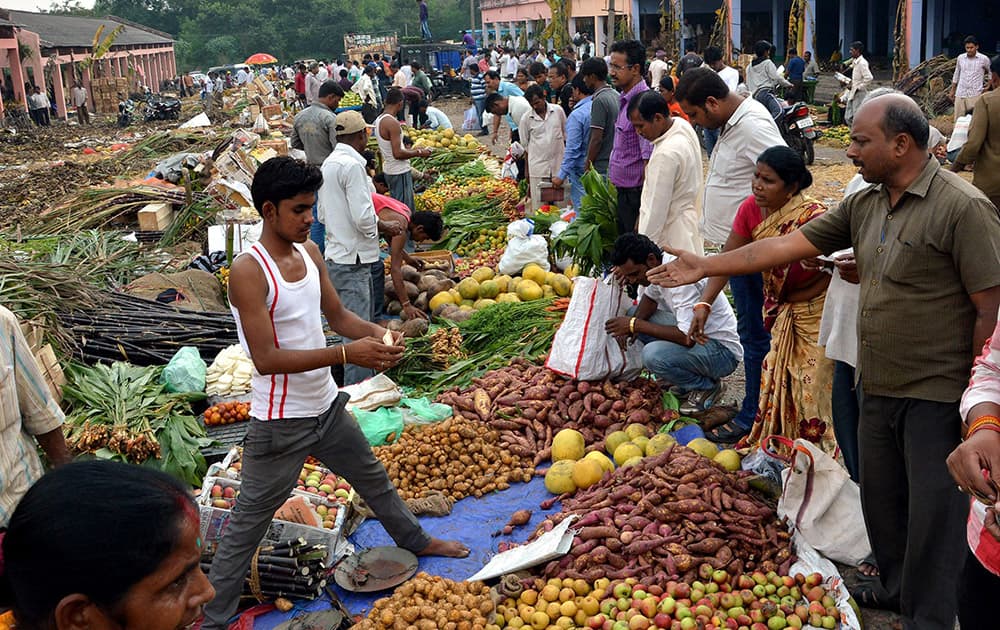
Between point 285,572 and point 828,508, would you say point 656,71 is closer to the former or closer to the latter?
point 828,508

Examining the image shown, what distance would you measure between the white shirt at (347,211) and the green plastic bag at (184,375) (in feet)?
3.83

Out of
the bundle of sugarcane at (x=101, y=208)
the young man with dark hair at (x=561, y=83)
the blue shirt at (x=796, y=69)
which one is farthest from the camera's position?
the blue shirt at (x=796, y=69)

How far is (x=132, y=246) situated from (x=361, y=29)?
59.5m

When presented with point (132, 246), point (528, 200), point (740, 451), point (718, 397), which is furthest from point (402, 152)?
point (740, 451)

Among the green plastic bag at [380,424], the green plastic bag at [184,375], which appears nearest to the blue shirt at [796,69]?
the green plastic bag at [380,424]

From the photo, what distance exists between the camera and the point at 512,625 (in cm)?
359

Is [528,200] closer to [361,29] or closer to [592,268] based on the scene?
[592,268]

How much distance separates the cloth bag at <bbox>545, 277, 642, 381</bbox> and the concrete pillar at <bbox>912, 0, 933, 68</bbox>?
53.5ft

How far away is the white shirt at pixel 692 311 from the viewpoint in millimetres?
5055

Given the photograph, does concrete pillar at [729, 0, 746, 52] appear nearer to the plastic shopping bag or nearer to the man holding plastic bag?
the plastic shopping bag

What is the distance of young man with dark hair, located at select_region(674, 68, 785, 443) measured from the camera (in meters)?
5.06

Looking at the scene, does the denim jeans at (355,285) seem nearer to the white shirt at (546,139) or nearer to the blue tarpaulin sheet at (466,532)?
the blue tarpaulin sheet at (466,532)

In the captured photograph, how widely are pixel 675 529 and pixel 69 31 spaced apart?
43.3 meters

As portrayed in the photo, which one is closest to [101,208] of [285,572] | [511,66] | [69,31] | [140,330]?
[140,330]
